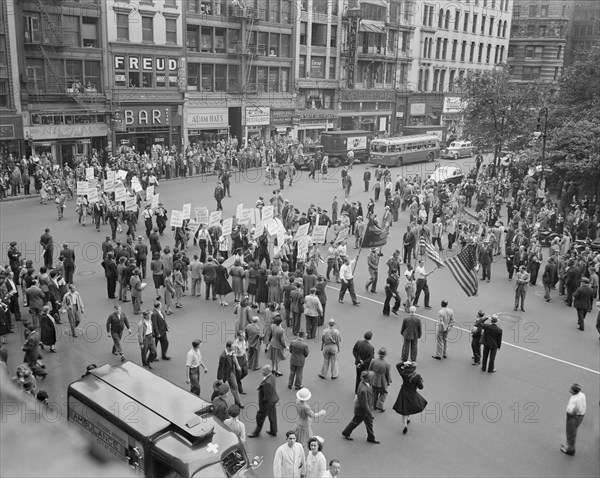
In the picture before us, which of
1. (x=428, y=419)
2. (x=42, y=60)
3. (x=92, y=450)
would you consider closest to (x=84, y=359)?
(x=428, y=419)

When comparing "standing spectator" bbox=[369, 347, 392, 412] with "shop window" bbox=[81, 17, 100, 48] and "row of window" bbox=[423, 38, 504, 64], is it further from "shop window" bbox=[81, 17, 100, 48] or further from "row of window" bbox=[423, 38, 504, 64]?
"row of window" bbox=[423, 38, 504, 64]

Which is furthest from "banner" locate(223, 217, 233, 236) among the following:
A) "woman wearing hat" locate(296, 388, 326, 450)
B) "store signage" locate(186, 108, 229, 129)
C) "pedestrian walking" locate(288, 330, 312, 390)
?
"store signage" locate(186, 108, 229, 129)

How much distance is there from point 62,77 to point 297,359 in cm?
3383

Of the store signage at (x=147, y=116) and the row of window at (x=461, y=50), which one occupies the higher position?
the row of window at (x=461, y=50)

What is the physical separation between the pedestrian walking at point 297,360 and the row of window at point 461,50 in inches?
2492

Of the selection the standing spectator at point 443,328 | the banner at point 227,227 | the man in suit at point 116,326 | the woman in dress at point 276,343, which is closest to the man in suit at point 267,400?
the woman in dress at point 276,343

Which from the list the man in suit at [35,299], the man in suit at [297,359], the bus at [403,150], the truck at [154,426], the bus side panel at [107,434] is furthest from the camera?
the bus at [403,150]

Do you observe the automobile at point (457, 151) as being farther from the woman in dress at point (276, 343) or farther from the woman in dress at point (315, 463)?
the woman in dress at point (315, 463)

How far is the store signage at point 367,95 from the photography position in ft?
206

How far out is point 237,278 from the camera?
18.2m

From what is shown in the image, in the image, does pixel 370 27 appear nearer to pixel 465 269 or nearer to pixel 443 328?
pixel 465 269

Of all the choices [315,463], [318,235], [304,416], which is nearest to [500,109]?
[318,235]

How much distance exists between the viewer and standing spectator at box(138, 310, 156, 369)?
547 inches

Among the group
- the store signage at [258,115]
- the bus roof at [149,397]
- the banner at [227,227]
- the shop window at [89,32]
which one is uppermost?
the shop window at [89,32]
